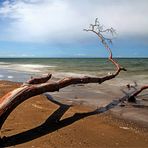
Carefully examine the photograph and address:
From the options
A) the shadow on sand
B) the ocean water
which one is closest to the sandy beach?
the shadow on sand

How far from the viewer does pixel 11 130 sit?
6.46 meters

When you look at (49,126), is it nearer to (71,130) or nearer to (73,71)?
(71,130)

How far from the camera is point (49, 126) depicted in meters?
7.02

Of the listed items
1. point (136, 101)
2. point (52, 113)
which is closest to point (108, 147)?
point (52, 113)

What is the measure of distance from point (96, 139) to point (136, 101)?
5.63 m

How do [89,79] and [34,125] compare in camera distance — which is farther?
[89,79]

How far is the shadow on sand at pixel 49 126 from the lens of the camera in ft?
19.1

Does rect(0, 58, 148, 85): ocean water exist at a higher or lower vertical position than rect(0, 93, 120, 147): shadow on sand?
higher

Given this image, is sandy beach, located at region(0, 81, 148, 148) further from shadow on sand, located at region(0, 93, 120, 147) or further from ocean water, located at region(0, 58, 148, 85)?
ocean water, located at region(0, 58, 148, 85)

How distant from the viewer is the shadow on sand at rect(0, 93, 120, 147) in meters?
5.81

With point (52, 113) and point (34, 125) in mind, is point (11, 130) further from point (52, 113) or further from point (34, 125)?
point (52, 113)

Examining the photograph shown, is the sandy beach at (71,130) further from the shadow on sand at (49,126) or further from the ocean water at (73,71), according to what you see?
the ocean water at (73,71)

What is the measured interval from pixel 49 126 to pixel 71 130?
0.59 meters

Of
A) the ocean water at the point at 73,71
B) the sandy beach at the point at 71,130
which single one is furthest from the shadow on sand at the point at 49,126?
the ocean water at the point at 73,71
